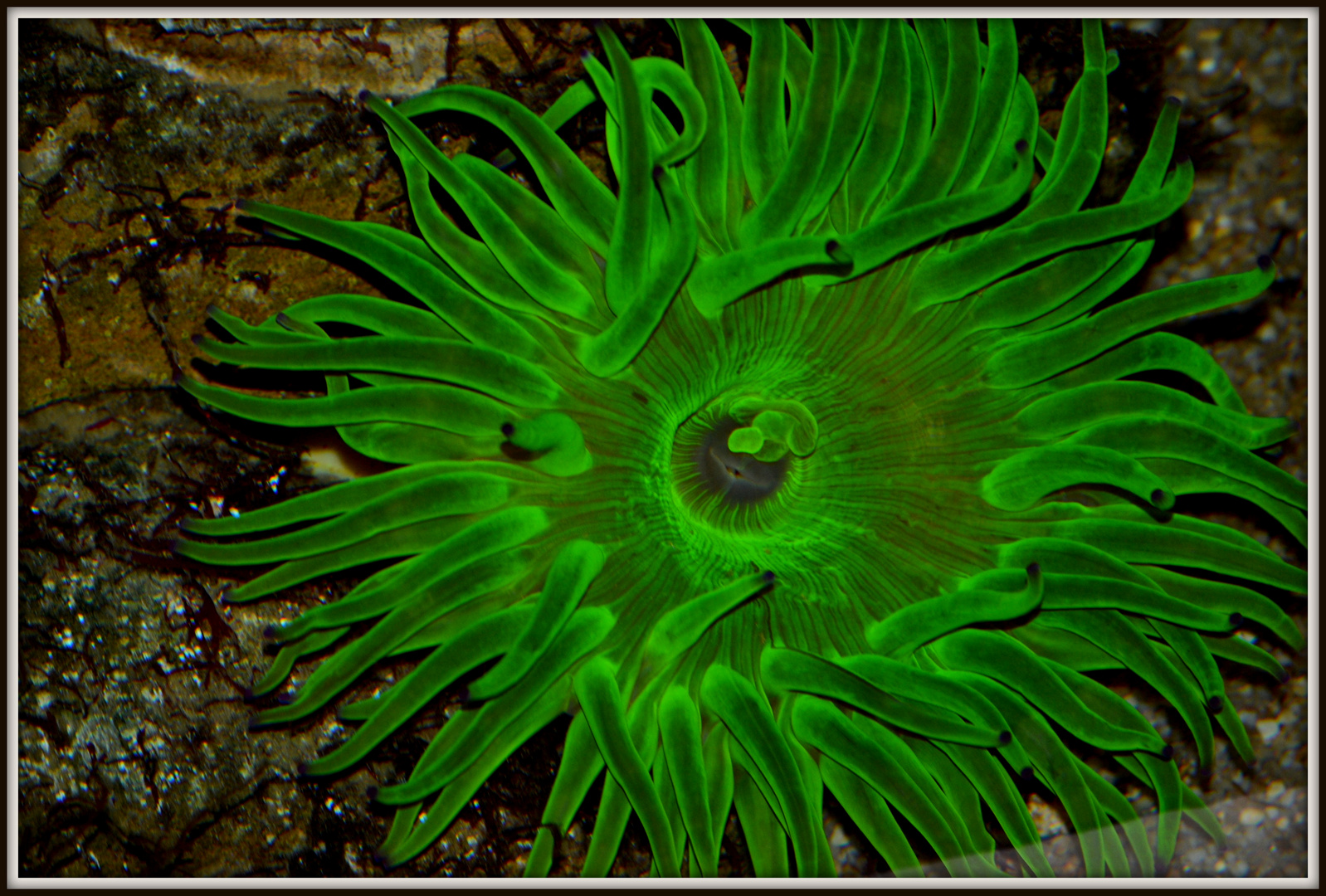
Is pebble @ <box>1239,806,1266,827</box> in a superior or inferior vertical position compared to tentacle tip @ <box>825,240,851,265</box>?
inferior

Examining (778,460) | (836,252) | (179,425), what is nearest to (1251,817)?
(778,460)

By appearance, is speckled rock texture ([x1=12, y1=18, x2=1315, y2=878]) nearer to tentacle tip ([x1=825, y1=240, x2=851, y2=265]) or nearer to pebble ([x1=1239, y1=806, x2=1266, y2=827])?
tentacle tip ([x1=825, y1=240, x2=851, y2=265])

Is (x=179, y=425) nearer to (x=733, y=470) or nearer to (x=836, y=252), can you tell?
(x=733, y=470)

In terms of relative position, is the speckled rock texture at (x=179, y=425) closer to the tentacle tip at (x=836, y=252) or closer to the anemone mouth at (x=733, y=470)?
the anemone mouth at (x=733, y=470)

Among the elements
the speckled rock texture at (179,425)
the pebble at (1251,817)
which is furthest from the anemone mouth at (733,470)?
the pebble at (1251,817)

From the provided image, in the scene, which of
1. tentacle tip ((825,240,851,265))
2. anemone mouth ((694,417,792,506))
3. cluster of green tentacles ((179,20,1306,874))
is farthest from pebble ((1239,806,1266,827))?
tentacle tip ((825,240,851,265))

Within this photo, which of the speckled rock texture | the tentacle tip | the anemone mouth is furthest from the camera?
the anemone mouth
